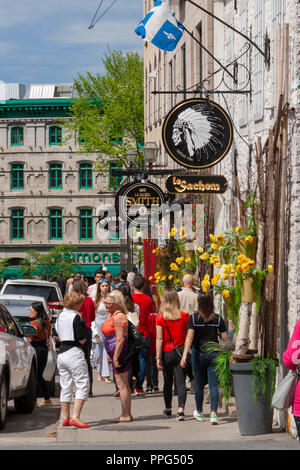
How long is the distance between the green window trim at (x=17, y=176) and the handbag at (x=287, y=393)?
5701 cm

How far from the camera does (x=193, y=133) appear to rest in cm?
1406

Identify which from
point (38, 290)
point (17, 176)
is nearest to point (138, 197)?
point (38, 290)

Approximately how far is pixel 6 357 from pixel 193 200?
9.39 metres

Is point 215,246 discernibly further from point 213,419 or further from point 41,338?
point 41,338

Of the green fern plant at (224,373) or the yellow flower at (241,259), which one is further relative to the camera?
the green fern plant at (224,373)

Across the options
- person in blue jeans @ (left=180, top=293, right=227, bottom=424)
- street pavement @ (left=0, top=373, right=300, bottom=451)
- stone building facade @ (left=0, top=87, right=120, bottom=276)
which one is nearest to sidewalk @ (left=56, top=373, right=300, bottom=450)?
street pavement @ (left=0, top=373, right=300, bottom=451)

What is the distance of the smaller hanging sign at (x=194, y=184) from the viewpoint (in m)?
14.6

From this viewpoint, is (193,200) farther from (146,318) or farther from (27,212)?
(27,212)

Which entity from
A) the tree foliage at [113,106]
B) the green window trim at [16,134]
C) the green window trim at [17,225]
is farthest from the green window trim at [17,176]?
the tree foliage at [113,106]

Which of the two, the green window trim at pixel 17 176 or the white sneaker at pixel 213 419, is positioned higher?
the green window trim at pixel 17 176

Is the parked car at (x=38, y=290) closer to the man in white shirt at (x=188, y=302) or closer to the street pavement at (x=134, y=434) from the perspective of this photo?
the man in white shirt at (x=188, y=302)

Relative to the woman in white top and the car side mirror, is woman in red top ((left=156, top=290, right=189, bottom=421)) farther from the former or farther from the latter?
the woman in white top

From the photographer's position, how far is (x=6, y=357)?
11.9 metres
